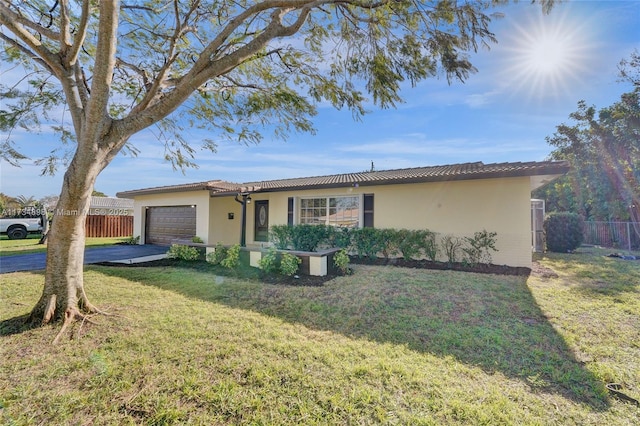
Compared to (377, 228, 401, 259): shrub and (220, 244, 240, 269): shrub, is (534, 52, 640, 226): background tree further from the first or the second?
(220, 244, 240, 269): shrub

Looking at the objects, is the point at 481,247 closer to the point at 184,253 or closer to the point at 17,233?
the point at 184,253

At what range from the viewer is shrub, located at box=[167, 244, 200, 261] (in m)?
9.72

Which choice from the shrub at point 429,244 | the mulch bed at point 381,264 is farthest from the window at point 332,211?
the shrub at point 429,244

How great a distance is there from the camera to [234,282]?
688 cm

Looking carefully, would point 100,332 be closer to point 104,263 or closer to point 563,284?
point 104,263

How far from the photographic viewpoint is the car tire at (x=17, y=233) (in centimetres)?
1836

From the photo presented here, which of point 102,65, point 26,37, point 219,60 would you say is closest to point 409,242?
point 219,60

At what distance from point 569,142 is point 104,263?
28.5m

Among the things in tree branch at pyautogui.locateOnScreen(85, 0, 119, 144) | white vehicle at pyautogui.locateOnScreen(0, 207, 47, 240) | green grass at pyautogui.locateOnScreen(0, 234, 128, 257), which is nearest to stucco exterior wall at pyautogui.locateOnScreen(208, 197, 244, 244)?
green grass at pyautogui.locateOnScreen(0, 234, 128, 257)

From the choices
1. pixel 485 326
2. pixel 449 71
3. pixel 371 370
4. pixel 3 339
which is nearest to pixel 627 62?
pixel 449 71

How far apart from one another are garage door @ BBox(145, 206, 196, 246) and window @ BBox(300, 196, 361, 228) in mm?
5687

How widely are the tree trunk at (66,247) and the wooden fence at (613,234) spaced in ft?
72.0

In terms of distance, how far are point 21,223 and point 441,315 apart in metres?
25.3

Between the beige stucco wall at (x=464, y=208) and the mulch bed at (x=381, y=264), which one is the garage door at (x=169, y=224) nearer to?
the mulch bed at (x=381, y=264)
